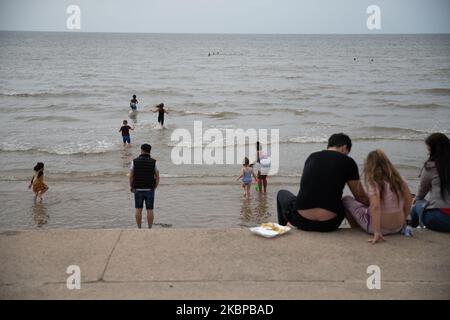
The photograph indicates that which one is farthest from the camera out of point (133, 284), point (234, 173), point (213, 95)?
point (213, 95)

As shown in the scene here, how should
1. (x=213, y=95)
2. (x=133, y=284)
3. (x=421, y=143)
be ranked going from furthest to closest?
(x=213, y=95), (x=421, y=143), (x=133, y=284)

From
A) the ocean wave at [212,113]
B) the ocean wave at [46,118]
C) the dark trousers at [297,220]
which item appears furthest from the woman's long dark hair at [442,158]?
the ocean wave at [46,118]

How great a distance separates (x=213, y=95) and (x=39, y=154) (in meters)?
22.1

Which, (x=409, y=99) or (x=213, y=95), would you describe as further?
(x=213, y=95)

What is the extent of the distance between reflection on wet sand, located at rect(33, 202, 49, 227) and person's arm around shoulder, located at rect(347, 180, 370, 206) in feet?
26.1

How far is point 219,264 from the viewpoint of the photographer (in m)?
4.24

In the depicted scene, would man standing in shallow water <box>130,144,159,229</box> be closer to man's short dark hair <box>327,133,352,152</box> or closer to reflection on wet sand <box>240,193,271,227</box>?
reflection on wet sand <box>240,193,271,227</box>

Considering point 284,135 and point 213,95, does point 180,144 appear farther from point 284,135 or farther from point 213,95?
point 213,95

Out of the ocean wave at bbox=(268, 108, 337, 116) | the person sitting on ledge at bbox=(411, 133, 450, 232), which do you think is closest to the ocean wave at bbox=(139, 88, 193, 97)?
the ocean wave at bbox=(268, 108, 337, 116)

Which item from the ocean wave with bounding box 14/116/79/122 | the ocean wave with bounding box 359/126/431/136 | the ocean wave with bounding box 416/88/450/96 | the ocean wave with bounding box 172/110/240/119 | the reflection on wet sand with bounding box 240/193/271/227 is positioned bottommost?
the reflection on wet sand with bounding box 240/193/271/227

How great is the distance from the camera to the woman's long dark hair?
16.9 ft

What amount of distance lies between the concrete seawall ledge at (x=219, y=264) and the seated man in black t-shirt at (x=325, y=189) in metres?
0.14

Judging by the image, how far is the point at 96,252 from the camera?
449 centimetres
